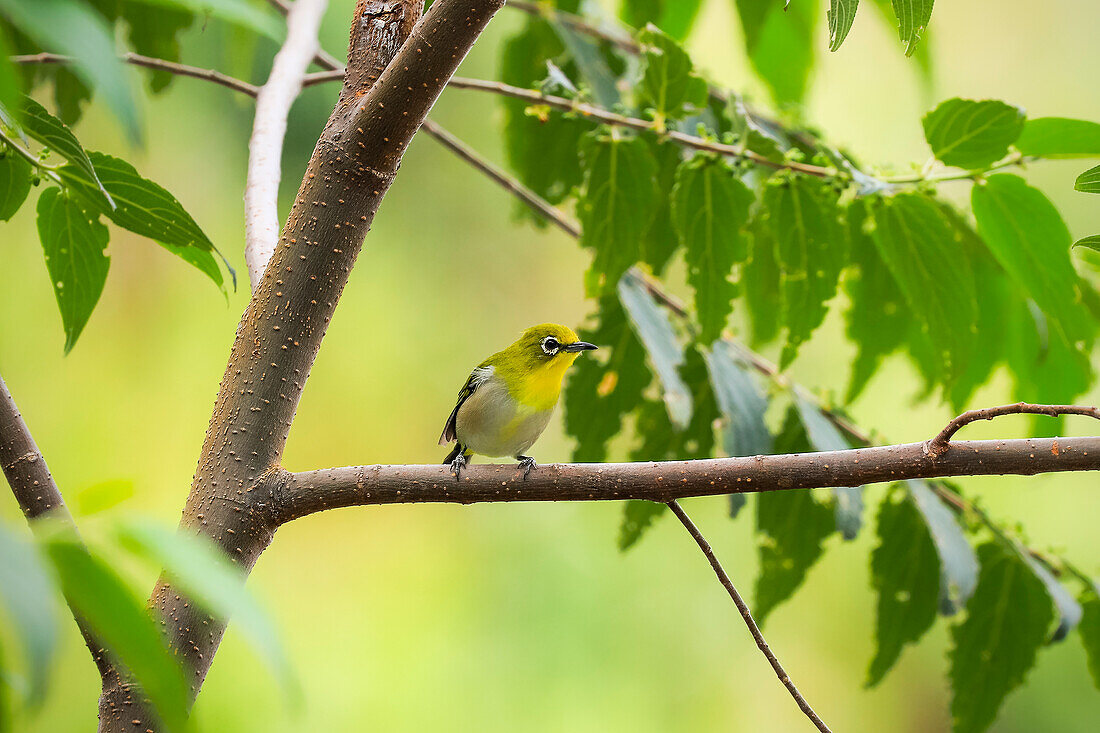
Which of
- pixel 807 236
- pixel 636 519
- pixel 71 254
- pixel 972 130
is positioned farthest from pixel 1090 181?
pixel 71 254

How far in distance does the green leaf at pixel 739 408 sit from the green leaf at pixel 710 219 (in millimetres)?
170

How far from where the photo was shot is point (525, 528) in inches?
167

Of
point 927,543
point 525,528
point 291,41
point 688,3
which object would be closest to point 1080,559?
point 525,528

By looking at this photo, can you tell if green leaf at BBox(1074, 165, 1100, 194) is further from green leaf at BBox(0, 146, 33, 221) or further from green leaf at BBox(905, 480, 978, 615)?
green leaf at BBox(0, 146, 33, 221)

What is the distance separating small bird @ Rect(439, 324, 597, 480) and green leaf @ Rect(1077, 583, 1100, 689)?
0.92 metres

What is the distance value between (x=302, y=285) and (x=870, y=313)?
3.07ft

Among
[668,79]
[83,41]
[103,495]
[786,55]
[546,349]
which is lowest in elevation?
[546,349]

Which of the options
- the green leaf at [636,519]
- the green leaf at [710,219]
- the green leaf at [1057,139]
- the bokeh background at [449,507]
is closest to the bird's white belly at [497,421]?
the green leaf at [636,519]

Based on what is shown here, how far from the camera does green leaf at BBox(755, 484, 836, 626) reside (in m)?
1.45

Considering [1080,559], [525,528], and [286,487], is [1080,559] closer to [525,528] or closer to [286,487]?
[525,528]

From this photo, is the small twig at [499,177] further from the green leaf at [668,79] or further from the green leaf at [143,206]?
the green leaf at [143,206]

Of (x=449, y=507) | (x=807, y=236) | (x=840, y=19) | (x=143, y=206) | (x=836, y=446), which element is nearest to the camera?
(x=840, y=19)

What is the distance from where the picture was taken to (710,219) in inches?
51.8

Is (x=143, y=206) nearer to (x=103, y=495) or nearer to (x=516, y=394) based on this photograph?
(x=103, y=495)
